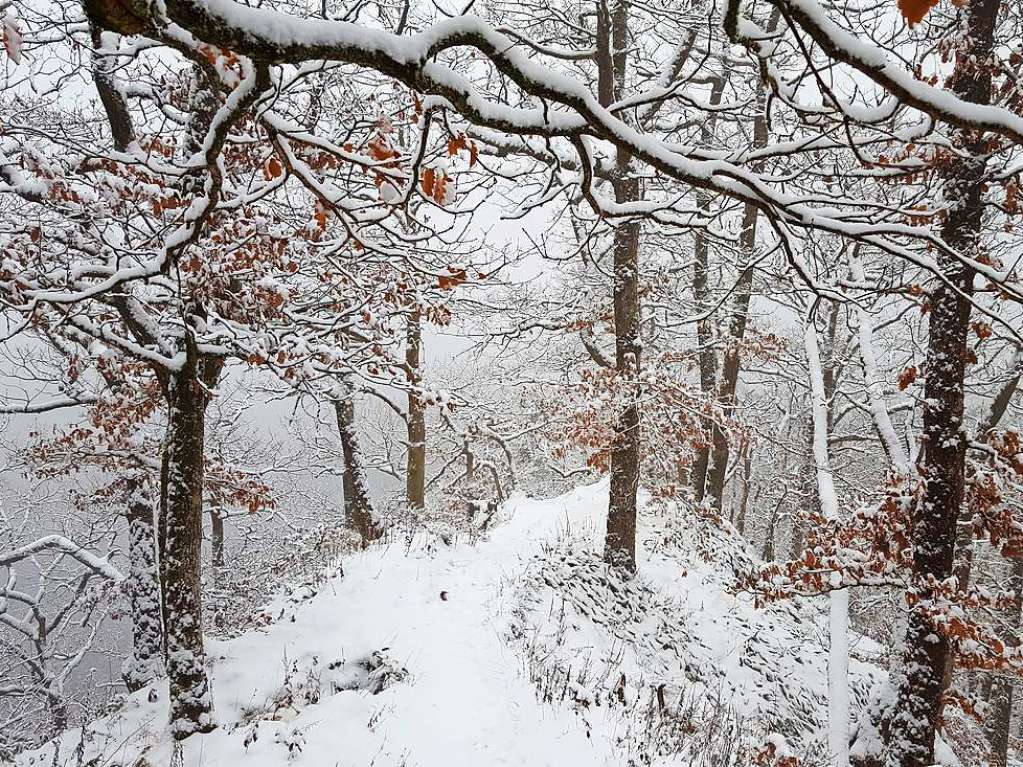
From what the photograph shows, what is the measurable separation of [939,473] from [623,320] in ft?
14.6

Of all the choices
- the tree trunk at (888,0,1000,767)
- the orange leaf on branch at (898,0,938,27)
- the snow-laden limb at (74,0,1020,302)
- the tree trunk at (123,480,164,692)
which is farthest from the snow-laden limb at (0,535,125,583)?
the orange leaf on branch at (898,0,938,27)

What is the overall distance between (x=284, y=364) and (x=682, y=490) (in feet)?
28.6

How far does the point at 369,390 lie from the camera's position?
6.20 meters

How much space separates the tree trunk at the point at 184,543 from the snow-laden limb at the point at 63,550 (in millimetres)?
5410

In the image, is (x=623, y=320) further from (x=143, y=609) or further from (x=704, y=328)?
(x=143, y=609)

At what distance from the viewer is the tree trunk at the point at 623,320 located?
768 cm

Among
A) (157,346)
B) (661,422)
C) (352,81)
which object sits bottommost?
(661,422)

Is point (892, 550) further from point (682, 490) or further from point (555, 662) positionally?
point (682, 490)

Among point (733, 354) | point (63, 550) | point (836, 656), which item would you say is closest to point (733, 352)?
point (733, 354)

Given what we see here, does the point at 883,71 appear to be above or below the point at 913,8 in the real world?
above

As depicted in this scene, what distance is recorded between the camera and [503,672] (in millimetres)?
5582

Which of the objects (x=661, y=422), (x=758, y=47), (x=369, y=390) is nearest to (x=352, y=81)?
(x=369, y=390)

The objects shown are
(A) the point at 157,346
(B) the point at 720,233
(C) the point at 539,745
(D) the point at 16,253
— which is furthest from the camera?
A: (A) the point at 157,346

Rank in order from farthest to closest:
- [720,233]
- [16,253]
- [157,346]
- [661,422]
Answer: [661,422]
[157,346]
[16,253]
[720,233]
